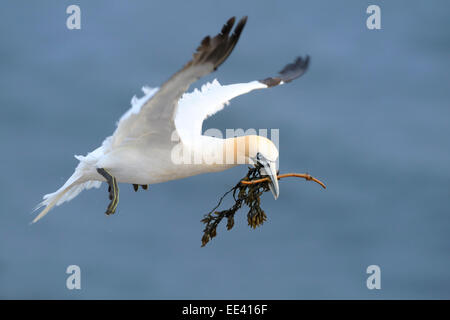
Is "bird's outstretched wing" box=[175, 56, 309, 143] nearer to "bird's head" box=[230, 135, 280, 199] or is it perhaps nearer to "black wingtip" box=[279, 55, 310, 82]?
"black wingtip" box=[279, 55, 310, 82]

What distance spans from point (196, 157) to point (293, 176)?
862 millimetres

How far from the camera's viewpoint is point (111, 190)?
21.9ft

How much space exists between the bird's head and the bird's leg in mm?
1080

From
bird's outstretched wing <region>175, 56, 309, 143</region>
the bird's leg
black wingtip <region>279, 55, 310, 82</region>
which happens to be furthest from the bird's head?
black wingtip <region>279, 55, 310, 82</region>

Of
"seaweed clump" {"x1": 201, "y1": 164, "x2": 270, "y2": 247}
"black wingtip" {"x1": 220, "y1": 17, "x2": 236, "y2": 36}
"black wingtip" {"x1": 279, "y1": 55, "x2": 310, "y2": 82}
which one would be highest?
"black wingtip" {"x1": 279, "y1": 55, "x2": 310, "y2": 82}

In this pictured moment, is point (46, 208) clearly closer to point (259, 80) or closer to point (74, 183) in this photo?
point (74, 183)

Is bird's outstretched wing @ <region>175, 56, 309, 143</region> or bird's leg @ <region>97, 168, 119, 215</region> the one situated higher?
bird's outstretched wing @ <region>175, 56, 309, 143</region>

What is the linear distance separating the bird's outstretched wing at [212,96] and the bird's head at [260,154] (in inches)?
23.6

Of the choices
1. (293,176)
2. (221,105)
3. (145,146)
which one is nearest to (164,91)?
(145,146)

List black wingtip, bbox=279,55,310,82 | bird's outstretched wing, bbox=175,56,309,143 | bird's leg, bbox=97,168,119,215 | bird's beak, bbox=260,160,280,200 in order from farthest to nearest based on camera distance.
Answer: black wingtip, bbox=279,55,310,82 → bird's outstretched wing, bbox=175,56,309,143 → bird's leg, bbox=97,168,119,215 → bird's beak, bbox=260,160,280,200

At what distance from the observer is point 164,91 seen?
5852mm

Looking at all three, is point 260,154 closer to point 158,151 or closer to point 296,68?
point 158,151

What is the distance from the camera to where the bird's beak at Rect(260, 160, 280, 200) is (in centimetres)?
637

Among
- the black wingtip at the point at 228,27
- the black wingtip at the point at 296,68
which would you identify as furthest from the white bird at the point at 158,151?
the black wingtip at the point at 296,68
